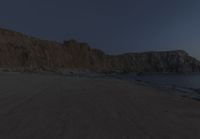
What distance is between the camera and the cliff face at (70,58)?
82.5 meters

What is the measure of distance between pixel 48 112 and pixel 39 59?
8783cm

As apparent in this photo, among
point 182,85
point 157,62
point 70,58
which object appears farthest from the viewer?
point 157,62

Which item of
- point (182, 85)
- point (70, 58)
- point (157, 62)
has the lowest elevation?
point (182, 85)

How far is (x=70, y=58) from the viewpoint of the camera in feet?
405

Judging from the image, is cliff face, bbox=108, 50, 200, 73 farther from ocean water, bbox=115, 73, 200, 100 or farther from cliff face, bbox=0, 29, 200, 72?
ocean water, bbox=115, 73, 200, 100

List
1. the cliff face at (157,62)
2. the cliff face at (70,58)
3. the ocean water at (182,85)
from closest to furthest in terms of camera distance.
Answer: the ocean water at (182,85)
the cliff face at (70,58)
the cliff face at (157,62)

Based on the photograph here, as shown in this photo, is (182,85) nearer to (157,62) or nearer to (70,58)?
(70,58)

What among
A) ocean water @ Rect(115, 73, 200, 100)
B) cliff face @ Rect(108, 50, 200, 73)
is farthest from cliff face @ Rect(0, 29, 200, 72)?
ocean water @ Rect(115, 73, 200, 100)

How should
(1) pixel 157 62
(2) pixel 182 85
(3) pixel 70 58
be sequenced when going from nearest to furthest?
(2) pixel 182 85 < (3) pixel 70 58 < (1) pixel 157 62

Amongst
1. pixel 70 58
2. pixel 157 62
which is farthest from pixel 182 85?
pixel 157 62

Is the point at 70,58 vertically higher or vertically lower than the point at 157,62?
higher

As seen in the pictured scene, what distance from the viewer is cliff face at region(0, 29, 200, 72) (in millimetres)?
82500

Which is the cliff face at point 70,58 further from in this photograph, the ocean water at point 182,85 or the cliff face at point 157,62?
the ocean water at point 182,85

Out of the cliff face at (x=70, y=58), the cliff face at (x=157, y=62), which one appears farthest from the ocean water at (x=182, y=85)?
the cliff face at (x=157, y=62)
